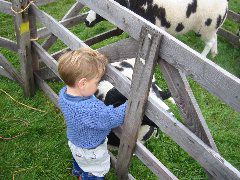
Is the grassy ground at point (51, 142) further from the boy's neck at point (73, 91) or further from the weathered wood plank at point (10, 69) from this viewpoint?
the boy's neck at point (73, 91)

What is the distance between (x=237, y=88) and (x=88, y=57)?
1.03 m

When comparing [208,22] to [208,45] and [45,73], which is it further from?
[45,73]

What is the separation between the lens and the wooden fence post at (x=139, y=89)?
221 cm

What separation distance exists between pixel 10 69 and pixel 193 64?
3.22m

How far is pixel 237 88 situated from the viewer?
1771mm

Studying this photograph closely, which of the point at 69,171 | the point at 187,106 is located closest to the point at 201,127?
the point at 187,106

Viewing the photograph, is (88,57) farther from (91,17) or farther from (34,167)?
(91,17)

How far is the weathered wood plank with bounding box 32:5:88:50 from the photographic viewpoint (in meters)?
3.01

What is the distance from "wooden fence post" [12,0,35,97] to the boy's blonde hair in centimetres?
154

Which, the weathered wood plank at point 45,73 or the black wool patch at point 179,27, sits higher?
the black wool patch at point 179,27

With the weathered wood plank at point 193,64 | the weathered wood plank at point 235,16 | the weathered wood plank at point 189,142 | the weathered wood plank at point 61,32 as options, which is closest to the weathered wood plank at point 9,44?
the weathered wood plank at point 61,32

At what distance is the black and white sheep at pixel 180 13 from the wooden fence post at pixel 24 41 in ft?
4.21

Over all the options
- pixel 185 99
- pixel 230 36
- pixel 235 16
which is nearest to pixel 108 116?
pixel 185 99

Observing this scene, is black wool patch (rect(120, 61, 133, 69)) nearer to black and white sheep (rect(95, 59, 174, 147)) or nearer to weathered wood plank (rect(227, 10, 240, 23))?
black and white sheep (rect(95, 59, 174, 147))
